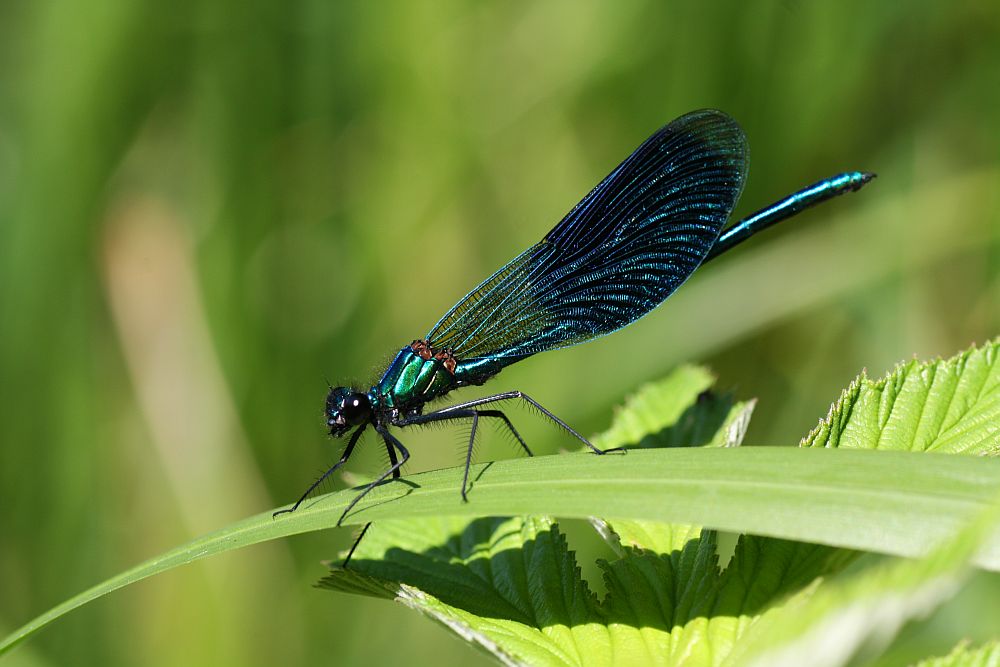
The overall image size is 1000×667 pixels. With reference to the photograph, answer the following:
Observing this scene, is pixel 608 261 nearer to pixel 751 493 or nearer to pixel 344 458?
pixel 344 458

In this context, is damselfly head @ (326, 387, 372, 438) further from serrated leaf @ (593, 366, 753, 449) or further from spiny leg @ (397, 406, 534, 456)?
serrated leaf @ (593, 366, 753, 449)

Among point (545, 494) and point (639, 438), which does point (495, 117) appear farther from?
point (545, 494)

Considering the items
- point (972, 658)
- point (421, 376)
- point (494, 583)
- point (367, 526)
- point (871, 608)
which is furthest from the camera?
point (421, 376)

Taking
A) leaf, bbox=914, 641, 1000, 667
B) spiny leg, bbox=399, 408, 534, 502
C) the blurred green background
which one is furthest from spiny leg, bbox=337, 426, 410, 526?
the blurred green background

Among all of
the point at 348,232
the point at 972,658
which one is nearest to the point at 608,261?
the point at 348,232

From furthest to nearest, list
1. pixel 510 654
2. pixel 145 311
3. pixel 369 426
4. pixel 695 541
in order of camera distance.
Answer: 1. pixel 145 311
2. pixel 369 426
3. pixel 695 541
4. pixel 510 654

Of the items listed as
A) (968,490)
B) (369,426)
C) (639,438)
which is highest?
(369,426)

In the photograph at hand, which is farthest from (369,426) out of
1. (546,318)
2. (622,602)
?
(622,602)
